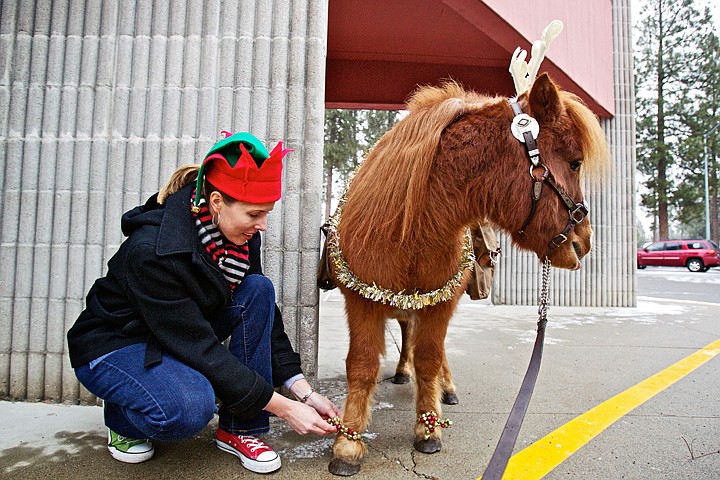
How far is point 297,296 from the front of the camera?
2.76 metres

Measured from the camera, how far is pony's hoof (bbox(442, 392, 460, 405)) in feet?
9.55

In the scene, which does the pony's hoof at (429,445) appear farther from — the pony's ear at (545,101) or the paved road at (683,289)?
the paved road at (683,289)

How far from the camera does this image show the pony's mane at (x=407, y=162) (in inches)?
78.6

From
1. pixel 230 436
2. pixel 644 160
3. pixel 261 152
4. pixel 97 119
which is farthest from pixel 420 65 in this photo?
pixel 644 160

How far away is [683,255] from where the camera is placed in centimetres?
2355

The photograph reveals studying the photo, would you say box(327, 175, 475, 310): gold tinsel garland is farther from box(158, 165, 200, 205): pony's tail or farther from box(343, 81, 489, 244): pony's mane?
box(158, 165, 200, 205): pony's tail

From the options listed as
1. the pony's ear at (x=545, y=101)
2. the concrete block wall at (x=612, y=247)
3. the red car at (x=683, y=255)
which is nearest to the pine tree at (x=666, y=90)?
the red car at (x=683, y=255)

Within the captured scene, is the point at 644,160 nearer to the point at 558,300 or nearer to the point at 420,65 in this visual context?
the point at 558,300

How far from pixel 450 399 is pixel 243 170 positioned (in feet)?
6.70

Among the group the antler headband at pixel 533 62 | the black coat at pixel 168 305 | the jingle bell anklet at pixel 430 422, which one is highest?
the antler headband at pixel 533 62

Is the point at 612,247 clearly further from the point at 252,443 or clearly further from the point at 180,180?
the point at 180,180

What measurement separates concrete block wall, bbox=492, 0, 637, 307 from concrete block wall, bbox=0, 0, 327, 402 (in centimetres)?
594

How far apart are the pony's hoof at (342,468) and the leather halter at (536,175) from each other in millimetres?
1324

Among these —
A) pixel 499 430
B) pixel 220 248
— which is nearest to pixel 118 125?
pixel 220 248
